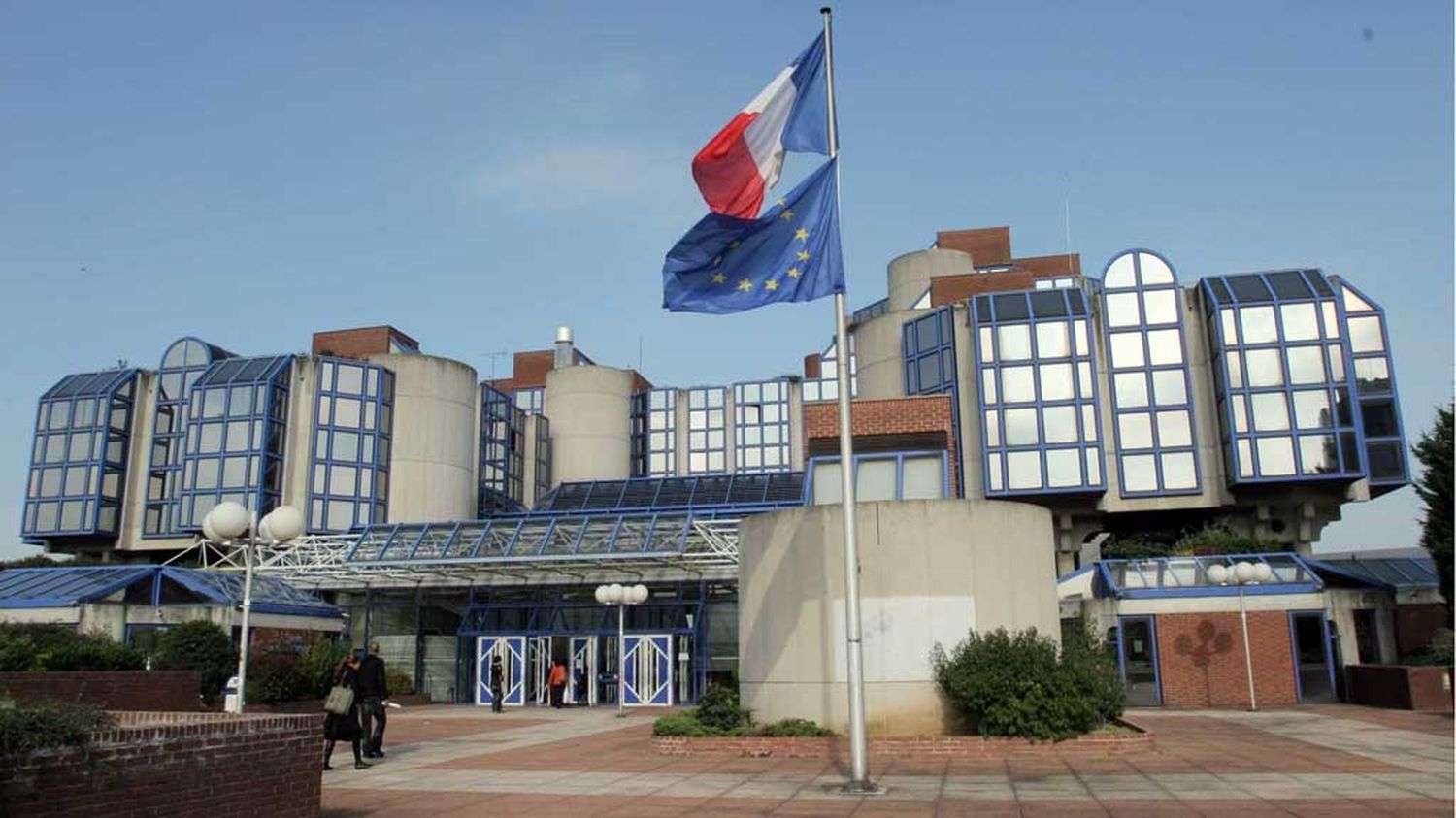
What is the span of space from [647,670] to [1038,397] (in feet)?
72.8

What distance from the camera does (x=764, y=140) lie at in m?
14.3

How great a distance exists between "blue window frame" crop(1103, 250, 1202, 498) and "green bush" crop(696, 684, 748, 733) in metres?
33.0

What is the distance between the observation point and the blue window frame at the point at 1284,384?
44.2 m

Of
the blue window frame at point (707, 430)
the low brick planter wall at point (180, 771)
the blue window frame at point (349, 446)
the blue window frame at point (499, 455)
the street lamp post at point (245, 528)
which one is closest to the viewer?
→ the low brick planter wall at point (180, 771)

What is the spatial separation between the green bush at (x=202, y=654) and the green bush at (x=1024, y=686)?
52.6 feet

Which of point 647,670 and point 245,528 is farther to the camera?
point 647,670

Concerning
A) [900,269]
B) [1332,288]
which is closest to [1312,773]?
[1332,288]

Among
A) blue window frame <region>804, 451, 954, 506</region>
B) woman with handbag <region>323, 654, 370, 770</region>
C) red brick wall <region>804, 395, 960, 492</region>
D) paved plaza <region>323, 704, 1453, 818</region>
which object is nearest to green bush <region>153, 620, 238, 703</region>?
paved plaza <region>323, 704, 1453, 818</region>

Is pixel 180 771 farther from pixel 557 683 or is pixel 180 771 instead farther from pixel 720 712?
pixel 557 683

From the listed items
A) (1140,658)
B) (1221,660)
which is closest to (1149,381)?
(1140,658)

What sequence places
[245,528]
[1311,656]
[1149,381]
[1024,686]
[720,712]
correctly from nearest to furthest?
1. [245,528]
2. [1024,686]
3. [720,712]
4. [1311,656]
5. [1149,381]

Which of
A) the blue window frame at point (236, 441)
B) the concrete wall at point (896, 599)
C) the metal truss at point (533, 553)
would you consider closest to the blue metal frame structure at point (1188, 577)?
the metal truss at point (533, 553)

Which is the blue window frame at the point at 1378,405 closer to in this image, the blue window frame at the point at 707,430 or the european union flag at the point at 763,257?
the european union flag at the point at 763,257

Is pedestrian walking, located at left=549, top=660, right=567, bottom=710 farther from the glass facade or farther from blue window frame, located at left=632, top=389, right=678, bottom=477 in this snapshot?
blue window frame, located at left=632, top=389, right=678, bottom=477
